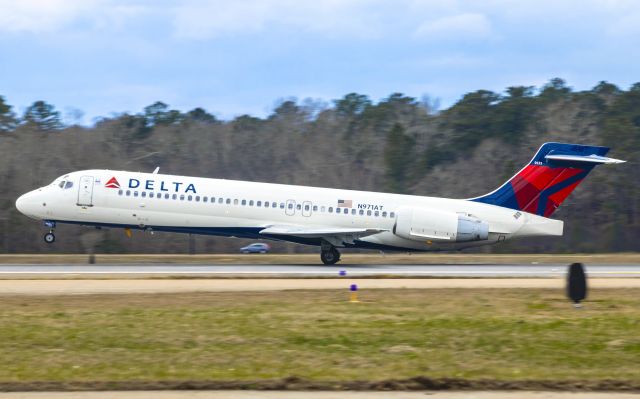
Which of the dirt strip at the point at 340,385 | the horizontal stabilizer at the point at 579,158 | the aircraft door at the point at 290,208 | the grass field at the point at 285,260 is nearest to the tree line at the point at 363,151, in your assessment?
the grass field at the point at 285,260

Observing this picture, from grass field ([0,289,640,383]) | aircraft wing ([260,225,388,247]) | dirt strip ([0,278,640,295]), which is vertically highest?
aircraft wing ([260,225,388,247])

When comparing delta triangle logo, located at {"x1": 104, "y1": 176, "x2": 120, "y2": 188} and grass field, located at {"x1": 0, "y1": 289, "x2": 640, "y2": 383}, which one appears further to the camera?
delta triangle logo, located at {"x1": 104, "y1": 176, "x2": 120, "y2": 188}

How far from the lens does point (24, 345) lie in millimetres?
16266

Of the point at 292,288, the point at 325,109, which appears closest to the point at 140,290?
the point at 292,288

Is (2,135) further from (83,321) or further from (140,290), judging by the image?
(83,321)

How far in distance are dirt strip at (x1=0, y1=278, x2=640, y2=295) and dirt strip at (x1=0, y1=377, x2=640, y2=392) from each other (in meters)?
11.8

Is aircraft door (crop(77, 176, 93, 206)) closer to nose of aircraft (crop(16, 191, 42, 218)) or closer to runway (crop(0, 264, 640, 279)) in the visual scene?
nose of aircraft (crop(16, 191, 42, 218))

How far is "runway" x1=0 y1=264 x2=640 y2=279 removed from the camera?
31.4 meters

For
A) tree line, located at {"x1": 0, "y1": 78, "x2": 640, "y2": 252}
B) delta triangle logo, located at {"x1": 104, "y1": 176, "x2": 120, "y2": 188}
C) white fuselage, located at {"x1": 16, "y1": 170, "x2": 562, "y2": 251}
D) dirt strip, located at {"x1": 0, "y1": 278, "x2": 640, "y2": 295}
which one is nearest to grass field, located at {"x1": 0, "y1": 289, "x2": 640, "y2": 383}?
dirt strip, located at {"x1": 0, "y1": 278, "x2": 640, "y2": 295}

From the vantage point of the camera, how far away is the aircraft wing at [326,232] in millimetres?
36500

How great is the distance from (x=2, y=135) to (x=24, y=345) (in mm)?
63485
